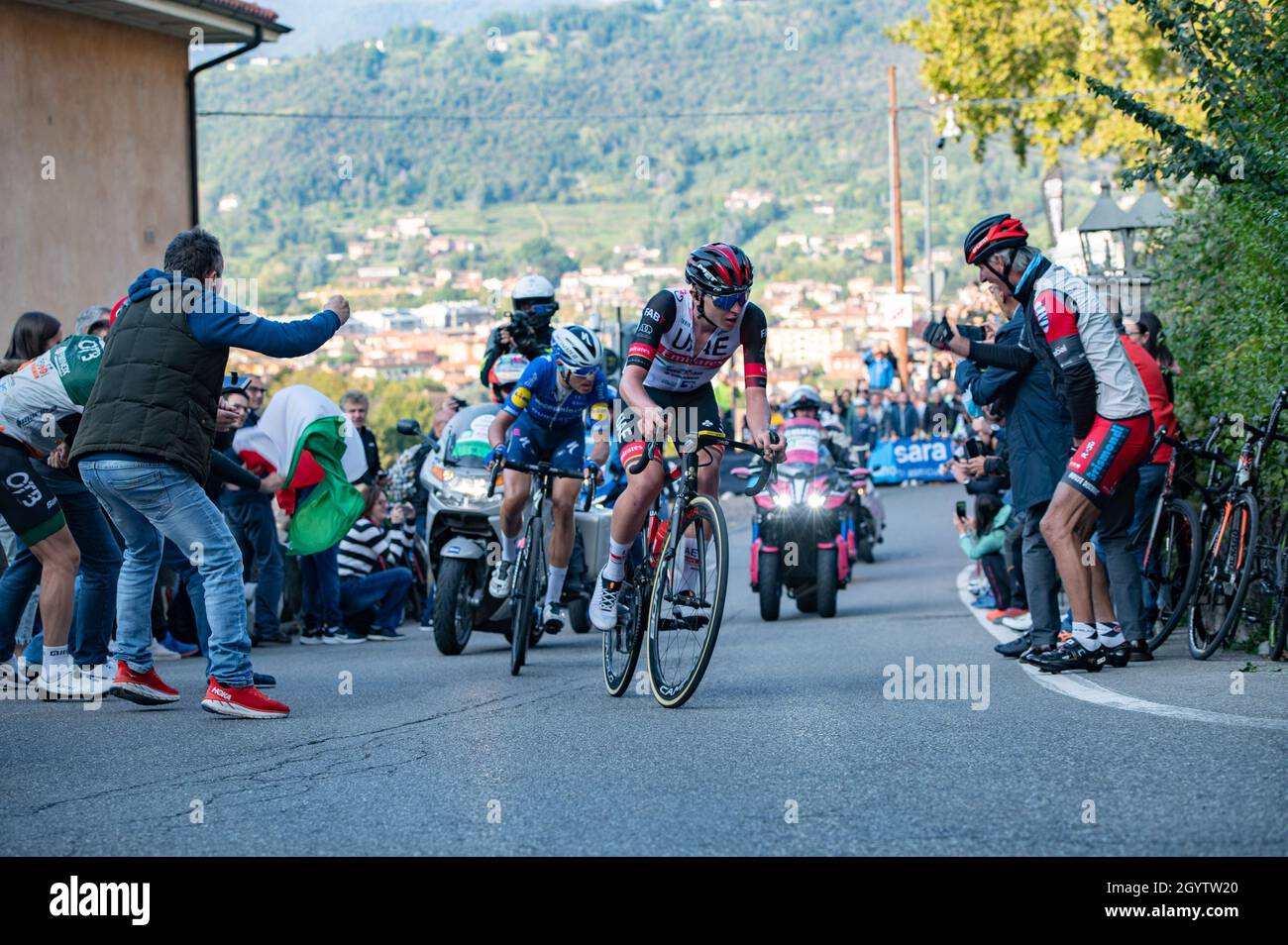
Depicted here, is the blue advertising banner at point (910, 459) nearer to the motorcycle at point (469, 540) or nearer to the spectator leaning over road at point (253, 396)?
the spectator leaning over road at point (253, 396)

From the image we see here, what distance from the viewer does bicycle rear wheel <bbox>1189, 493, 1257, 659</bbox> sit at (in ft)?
30.2

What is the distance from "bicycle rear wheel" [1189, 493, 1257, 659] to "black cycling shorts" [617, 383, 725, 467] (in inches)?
108

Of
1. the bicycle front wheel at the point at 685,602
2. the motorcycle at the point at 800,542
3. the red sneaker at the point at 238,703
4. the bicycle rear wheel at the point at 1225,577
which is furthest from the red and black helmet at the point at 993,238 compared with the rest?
the motorcycle at the point at 800,542

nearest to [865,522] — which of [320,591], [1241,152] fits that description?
[320,591]

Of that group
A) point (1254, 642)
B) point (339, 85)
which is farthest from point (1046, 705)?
point (339, 85)

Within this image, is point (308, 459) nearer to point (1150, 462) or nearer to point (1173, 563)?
point (1150, 462)

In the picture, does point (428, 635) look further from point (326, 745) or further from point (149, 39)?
point (149, 39)

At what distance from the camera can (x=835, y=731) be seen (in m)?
7.34

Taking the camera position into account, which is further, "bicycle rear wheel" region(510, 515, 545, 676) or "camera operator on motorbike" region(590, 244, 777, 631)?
"bicycle rear wheel" region(510, 515, 545, 676)

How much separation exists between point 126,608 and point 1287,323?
6.25 m

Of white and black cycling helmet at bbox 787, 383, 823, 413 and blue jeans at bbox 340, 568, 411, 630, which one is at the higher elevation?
white and black cycling helmet at bbox 787, 383, 823, 413

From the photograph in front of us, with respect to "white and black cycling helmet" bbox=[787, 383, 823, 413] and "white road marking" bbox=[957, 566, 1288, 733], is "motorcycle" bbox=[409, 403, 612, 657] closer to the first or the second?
"white road marking" bbox=[957, 566, 1288, 733]

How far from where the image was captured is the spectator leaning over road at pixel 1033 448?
9.66 metres

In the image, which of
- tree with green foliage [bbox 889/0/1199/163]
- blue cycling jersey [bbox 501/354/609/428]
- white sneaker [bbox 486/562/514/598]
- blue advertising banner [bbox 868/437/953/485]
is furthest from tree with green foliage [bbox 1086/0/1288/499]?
tree with green foliage [bbox 889/0/1199/163]
